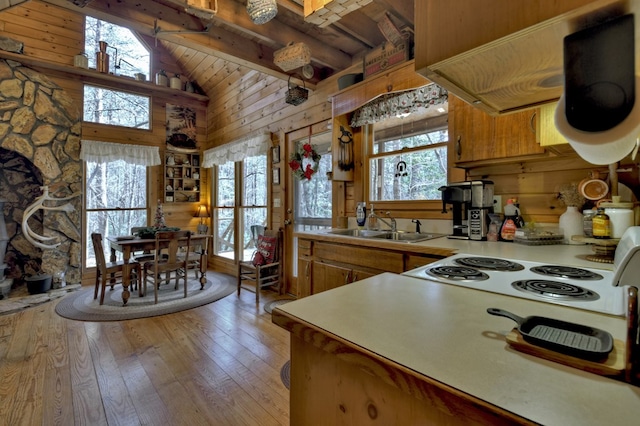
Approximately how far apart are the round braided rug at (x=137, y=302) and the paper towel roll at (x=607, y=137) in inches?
142

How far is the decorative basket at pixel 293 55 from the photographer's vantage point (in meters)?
2.79

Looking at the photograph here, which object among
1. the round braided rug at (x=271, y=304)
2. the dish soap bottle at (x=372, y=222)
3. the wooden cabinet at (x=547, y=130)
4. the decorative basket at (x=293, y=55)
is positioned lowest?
the round braided rug at (x=271, y=304)

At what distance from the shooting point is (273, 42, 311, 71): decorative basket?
9.14 ft

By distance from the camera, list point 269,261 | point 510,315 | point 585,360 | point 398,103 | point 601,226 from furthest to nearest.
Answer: point 269,261, point 398,103, point 601,226, point 510,315, point 585,360

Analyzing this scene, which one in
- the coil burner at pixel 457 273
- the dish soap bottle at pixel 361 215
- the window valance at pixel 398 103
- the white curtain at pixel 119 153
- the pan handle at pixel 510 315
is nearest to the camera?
the pan handle at pixel 510 315

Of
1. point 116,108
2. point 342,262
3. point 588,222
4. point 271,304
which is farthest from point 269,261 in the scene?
point 116,108

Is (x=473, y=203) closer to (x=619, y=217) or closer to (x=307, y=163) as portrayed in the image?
(x=619, y=217)

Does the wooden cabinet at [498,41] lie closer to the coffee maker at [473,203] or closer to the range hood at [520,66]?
the range hood at [520,66]

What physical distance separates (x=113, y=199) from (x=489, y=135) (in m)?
5.41

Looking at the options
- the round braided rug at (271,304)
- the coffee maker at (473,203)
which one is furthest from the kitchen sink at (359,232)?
the round braided rug at (271,304)

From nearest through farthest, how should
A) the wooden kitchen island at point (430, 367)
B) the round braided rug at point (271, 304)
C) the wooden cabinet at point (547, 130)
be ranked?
the wooden kitchen island at point (430, 367) < the wooden cabinet at point (547, 130) < the round braided rug at point (271, 304)

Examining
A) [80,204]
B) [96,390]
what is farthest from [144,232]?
[96,390]

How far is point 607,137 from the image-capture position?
0.51 metres

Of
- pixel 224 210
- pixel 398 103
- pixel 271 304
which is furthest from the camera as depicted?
pixel 224 210
